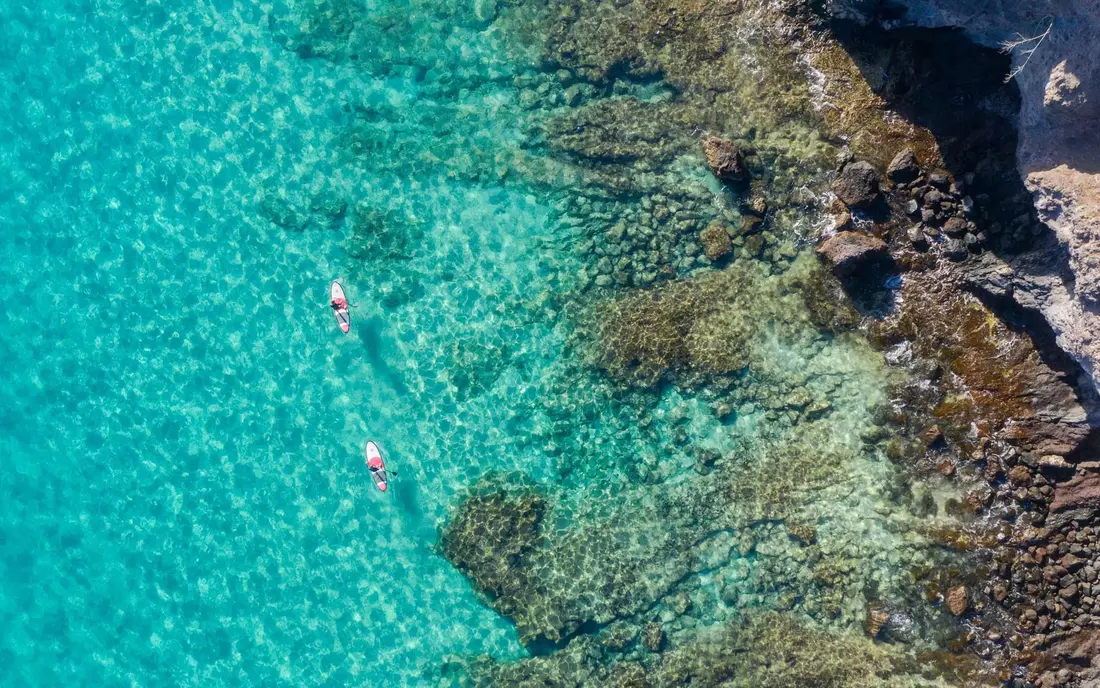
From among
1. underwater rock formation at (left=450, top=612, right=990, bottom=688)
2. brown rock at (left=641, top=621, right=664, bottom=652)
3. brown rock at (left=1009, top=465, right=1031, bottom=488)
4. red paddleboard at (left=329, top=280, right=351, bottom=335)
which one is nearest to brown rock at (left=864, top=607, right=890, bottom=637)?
underwater rock formation at (left=450, top=612, right=990, bottom=688)

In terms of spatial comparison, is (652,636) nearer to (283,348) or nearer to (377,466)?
(377,466)

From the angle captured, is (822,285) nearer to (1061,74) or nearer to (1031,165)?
(1031,165)

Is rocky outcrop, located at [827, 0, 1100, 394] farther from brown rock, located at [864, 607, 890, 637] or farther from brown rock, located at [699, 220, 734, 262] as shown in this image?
brown rock, located at [864, 607, 890, 637]

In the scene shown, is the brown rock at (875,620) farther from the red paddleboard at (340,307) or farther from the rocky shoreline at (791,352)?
the red paddleboard at (340,307)

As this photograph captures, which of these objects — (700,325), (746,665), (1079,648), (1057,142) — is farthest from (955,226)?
(746,665)

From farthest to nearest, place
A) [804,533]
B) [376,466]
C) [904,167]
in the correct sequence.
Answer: [376,466], [804,533], [904,167]
